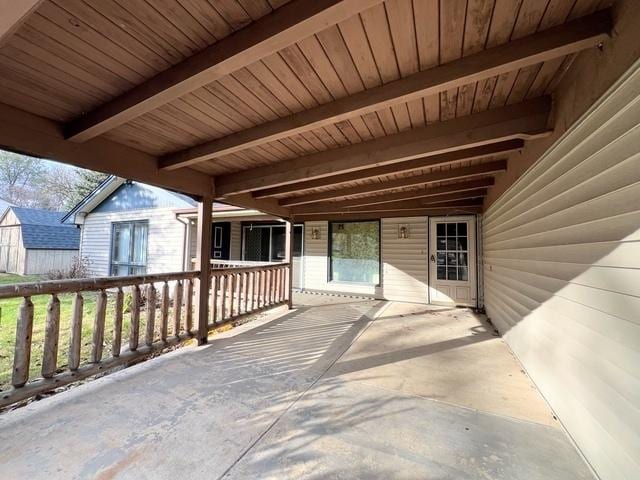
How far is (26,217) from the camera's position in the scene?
12.4 meters

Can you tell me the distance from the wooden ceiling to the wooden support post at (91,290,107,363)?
1225 mm

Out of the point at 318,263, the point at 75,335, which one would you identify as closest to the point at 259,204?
the point at 75,335

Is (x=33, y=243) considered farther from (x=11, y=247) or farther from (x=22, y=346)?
(x=22, y=346)

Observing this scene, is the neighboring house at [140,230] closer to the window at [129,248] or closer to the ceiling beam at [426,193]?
the window at [129,248]

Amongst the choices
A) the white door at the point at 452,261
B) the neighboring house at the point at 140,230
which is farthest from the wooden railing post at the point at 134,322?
the white door at the point at 452,261

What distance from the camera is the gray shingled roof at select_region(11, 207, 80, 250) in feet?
38.1

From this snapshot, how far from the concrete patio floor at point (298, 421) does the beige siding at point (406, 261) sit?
3007 millimetres

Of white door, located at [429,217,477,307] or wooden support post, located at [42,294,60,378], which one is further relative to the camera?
white door, located at [429,217,477,307]

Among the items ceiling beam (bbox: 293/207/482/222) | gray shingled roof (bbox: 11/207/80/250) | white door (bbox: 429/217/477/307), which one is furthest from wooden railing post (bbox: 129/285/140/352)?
gray shingled roof (bbox: 11/207/80/250)

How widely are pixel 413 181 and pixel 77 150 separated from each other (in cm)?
381

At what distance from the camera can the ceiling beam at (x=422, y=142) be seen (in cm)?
215

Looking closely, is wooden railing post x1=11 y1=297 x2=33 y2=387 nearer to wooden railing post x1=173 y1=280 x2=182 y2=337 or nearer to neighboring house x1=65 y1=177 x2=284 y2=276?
wooden railing post x1=173 y1=280 x2=182 y2=337

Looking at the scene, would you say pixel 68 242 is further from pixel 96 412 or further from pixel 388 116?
pixel 388 116

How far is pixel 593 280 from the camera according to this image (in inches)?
63.5
